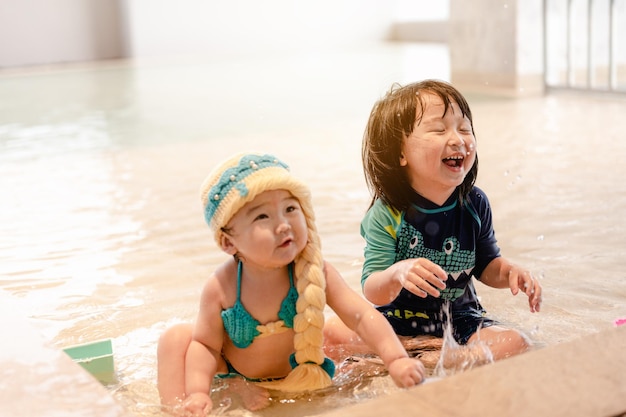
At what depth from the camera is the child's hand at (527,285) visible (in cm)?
206

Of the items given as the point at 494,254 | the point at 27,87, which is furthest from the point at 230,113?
the point at 494,254

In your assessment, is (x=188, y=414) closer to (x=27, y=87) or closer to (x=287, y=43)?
(x=27, y=87)

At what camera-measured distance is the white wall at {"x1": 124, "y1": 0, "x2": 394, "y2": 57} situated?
16.2 metres

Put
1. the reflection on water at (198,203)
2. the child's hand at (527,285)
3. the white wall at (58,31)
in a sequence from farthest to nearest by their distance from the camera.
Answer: the white wall at (58,31), the reflection on water at (198,203), the child's hand at (527,285)

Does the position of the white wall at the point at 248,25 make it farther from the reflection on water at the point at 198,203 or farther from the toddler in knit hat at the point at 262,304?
the toddler in knit hat at the point at 262,304

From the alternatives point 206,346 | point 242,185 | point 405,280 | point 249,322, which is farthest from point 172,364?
point 405,280

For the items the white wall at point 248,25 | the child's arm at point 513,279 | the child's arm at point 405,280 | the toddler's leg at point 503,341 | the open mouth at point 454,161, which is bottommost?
the white wall at point 248,25

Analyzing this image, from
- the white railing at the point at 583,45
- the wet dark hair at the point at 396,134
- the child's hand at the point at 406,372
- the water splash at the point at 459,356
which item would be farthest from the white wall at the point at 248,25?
the child's hand at the point at 406,372

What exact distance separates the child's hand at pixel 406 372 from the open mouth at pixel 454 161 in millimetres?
484

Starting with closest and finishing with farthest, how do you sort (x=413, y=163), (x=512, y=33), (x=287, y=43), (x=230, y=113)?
1. (x=413, y=163)
2. (x=230, y=113)
3. (x=512, y=33)
4. (x=287, y=43)

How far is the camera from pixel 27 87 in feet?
37.7

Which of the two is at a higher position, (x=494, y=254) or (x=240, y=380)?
(x=494, y=254)

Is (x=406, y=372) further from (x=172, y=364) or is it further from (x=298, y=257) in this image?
(x=172, y=364)

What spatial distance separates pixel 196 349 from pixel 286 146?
3914 millimetres
